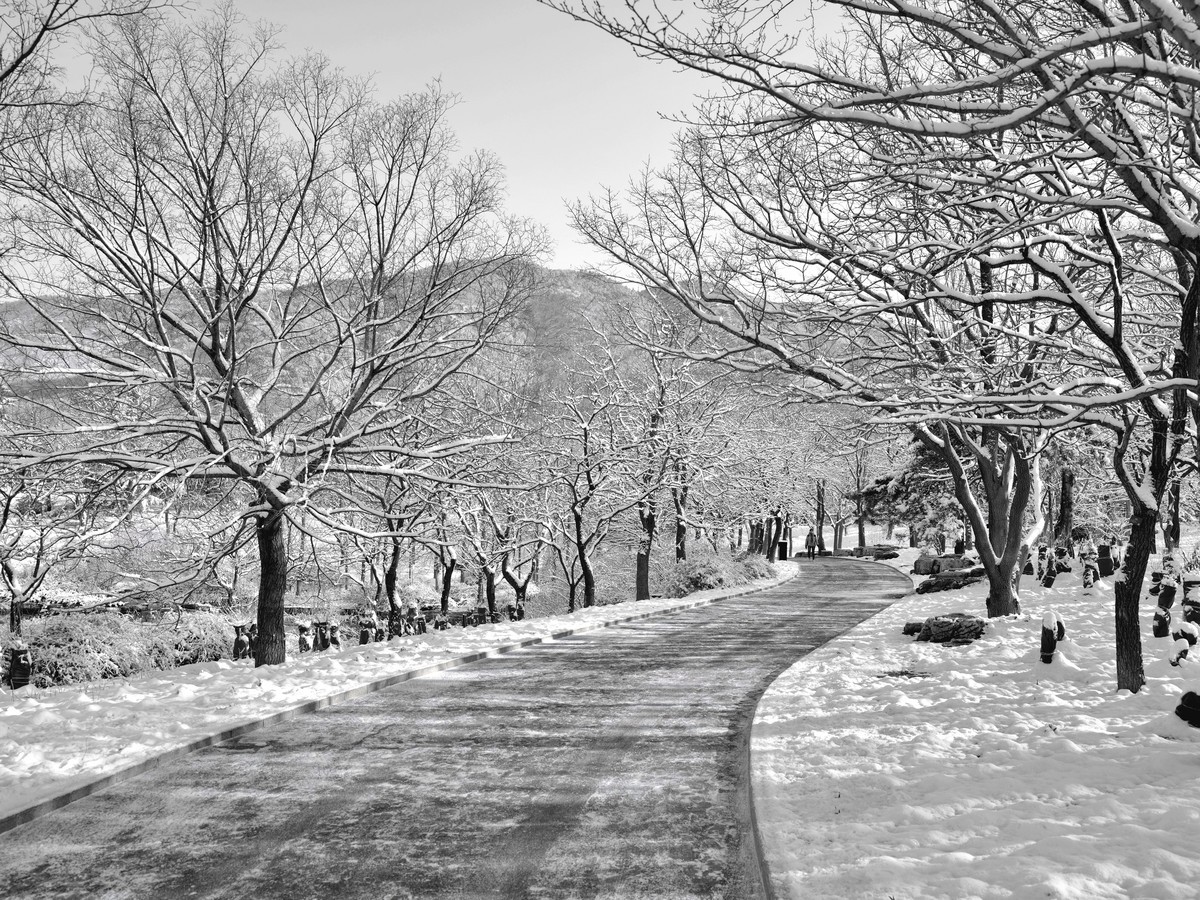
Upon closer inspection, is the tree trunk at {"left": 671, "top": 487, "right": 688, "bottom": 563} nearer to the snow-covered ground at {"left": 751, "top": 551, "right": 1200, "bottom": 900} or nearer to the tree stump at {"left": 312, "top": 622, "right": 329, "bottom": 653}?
the tree stump at {"left": 312, "top": 622, "right": 329, "bottom": 653}

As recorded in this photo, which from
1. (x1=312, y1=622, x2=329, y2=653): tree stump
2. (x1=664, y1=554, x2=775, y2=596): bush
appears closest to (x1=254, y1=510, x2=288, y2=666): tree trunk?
(x1=312, y1=622, x2=329, y2=653): tree stump

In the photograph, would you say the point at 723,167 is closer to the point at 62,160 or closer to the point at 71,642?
the point at 62,160

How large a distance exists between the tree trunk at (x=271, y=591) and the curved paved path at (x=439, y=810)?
323 cm

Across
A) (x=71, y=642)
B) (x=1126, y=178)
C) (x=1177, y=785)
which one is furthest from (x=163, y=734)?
(x=71, y=642)

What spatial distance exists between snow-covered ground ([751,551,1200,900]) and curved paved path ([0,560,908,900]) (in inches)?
18.3

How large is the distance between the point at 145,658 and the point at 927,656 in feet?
58.4

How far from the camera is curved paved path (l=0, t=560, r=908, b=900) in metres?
4.43

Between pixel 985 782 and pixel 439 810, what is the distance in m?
3.92

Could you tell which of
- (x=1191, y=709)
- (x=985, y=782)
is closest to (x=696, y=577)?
(x=1191, y=709)

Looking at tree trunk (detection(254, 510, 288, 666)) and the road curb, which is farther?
tree trunk (detection(254, 510, 288, 666))

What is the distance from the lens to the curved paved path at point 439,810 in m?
4.43

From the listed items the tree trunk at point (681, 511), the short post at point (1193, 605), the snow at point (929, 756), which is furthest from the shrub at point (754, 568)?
the short post at point (1193, 605)

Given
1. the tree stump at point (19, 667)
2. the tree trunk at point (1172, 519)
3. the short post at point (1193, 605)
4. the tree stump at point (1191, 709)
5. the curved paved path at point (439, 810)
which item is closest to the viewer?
the curved paved path at point (439, 810)

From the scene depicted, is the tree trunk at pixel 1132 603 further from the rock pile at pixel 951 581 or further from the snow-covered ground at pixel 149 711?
the rock pile at pixel 951 581
